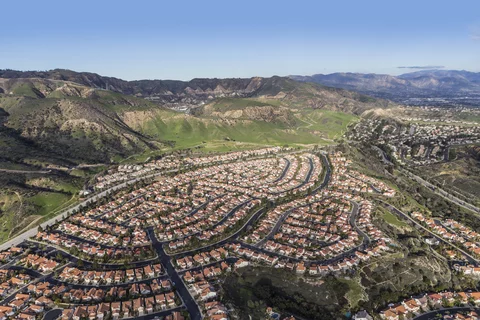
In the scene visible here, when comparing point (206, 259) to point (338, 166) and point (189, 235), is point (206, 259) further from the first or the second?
point (338, 166)

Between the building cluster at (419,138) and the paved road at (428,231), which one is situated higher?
the paved road at (428,231)

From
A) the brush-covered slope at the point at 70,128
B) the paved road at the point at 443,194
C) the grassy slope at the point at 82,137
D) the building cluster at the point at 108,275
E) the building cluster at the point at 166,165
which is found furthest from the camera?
the brush-covered slope at the point at 70,128

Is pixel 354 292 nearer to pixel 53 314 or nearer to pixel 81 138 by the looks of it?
pixel 53 314

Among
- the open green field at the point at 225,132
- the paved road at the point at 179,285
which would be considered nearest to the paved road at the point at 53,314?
the paved road at the point at 179,285

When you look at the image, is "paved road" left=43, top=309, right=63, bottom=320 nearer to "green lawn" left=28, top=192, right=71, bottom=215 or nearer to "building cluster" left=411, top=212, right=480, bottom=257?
"green lawn" left=28, top=192, right=71, bottom=215

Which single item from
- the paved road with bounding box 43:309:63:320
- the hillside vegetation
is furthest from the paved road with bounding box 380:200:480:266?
the hillside vegetation

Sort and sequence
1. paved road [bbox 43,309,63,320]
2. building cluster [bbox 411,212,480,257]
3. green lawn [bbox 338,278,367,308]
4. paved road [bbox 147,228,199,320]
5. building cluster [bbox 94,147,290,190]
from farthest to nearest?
building cluster [bbox 94,147,290,190]
building cluster [bbox 411,212,480,257]
green lawn [bbox 338,278,367,308]
paved road [bbox 147,228,199,320]
paved road [bbox 43,309,63,320]

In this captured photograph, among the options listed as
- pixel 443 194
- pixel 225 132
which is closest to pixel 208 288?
pixel 443 194

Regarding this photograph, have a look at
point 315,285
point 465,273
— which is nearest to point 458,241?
point 465,273

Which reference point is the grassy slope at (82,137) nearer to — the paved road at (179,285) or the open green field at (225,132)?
the open green field at (225,132)
